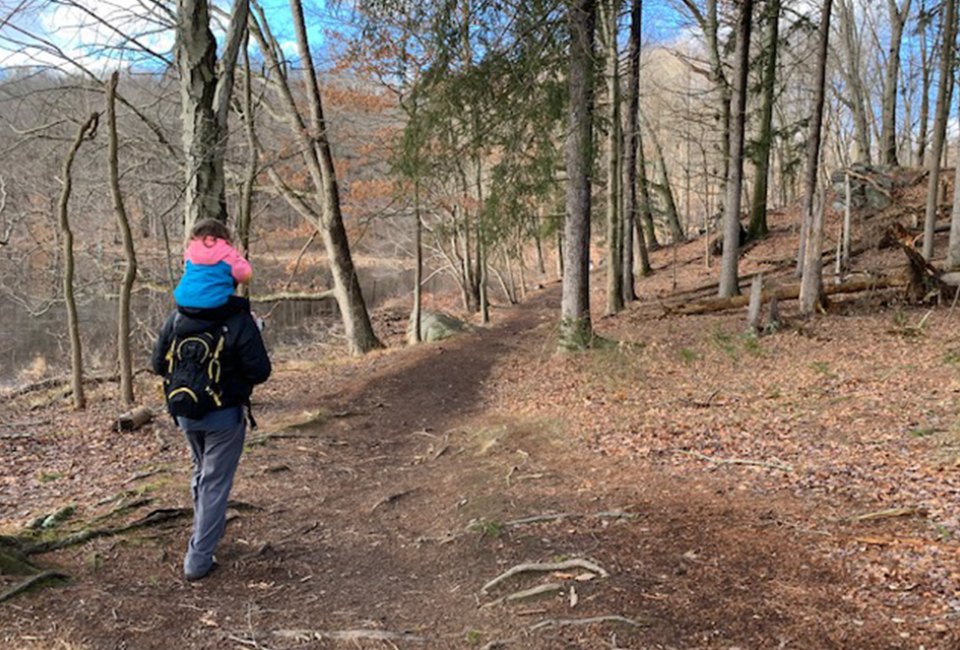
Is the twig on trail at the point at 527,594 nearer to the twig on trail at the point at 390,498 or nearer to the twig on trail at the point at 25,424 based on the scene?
the twig on trail at the point at 390,498

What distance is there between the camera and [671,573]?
3.41 m

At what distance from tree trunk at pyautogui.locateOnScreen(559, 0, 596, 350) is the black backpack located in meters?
7.25

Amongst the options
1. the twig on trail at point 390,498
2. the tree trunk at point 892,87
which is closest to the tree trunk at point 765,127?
the tree trunk at point 892,87

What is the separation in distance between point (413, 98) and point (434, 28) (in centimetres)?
A: 117

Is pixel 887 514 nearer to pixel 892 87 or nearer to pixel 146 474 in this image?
pixel 146 474

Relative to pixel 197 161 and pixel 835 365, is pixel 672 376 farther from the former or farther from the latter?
pixel 197 161

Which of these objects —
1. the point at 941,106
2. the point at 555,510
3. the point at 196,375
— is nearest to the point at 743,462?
the point at 555,510

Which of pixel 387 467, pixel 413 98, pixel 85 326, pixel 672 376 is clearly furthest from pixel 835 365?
pixel 85 326

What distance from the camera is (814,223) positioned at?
418 inches

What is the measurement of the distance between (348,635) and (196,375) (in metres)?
1.56

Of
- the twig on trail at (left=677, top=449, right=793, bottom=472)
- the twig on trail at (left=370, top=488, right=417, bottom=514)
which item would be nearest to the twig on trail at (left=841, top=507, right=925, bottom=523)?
the twig on trail at (left=677, top=449, right=793, bottom=472)

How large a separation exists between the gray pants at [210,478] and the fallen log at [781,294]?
10.3 meters

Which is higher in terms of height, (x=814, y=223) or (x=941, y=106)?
(x=941, y=106)

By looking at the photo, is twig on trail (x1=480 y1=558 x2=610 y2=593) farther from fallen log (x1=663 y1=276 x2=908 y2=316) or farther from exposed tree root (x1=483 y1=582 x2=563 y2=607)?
fallen log (x1=663 y1=276 x2=908 y2=316)
